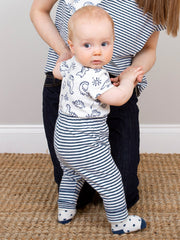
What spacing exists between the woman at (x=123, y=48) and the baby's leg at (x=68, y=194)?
0.14m

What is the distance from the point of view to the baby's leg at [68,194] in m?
1.39

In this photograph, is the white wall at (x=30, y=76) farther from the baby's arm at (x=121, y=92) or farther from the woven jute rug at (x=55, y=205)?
the baby's arm at (x=121, y=92)

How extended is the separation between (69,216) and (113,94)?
1.56ft

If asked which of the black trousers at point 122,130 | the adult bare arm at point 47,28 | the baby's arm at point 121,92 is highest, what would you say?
the adult bare arm at point 47,28

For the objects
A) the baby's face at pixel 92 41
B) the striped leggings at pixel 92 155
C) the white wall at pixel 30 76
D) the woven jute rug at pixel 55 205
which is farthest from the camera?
the white wall at pixel 30 76

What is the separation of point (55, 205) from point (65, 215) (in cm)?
16

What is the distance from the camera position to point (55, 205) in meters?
1.59

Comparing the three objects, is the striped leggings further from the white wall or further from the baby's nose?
the white wall

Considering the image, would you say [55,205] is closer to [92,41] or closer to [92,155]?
[92,155]

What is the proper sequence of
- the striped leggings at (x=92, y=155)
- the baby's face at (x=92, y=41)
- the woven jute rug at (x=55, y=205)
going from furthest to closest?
the woven jute rug at (x=55, y=205)
the striped leggings at (x=92, y=155)
the baby's face at (x=92, y=41)

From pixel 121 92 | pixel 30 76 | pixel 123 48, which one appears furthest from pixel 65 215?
pixel 30 76

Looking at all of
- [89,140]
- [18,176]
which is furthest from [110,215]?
[18,176]

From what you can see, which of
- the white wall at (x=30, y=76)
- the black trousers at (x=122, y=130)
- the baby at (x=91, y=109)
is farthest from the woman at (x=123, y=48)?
the white wall at (x=30, y=76)

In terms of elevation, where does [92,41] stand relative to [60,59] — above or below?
above
